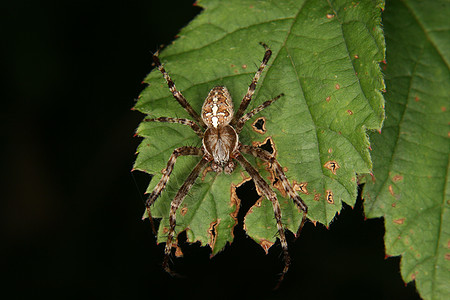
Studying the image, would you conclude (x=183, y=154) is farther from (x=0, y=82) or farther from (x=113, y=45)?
(x=0, y=82)

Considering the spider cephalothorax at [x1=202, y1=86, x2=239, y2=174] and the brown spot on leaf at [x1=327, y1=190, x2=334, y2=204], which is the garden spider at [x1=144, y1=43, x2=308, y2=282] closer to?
the spider cephalothorax at [x1=202, y1=86, x2=239, y2=174]

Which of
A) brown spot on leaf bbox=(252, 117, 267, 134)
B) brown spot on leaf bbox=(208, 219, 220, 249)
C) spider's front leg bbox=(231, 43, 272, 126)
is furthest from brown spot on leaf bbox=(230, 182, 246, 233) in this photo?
spider's front leg bbox=(231, 43, 272, 126)

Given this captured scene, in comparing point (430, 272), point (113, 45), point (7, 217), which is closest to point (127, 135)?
point (113, 45)

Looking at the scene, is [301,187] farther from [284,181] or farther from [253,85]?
[253,85]

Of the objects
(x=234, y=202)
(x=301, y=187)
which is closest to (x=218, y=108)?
(x=234, y=202)

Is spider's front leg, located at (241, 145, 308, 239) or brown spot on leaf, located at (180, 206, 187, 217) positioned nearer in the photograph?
spider's front leg, located at (241, 145, 308, 239)

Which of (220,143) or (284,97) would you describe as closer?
(284,97)
